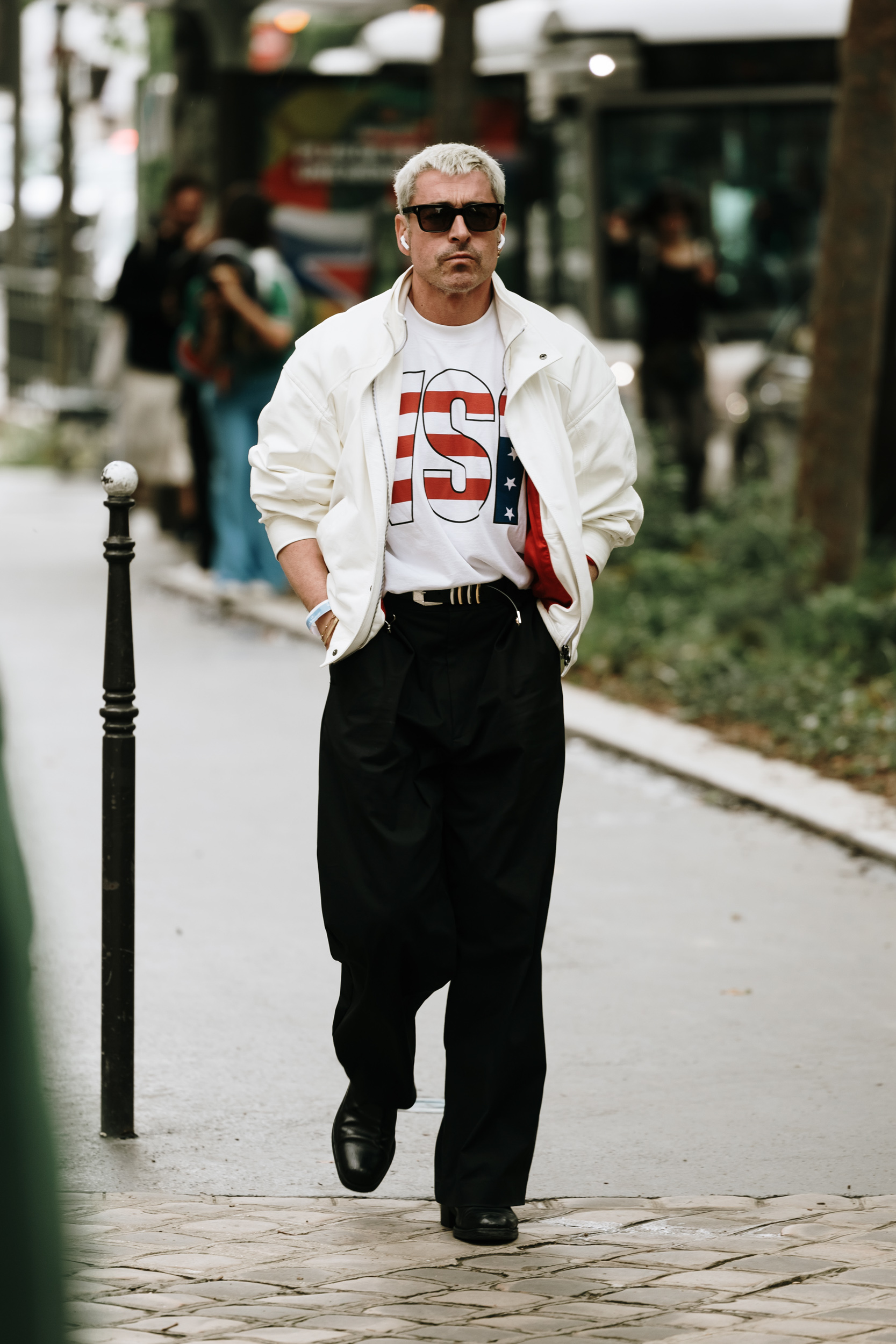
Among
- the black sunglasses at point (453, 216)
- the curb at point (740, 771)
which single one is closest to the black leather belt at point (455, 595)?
the black sunglasses at point (453, 216)

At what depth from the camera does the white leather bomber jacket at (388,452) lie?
13.8 ft

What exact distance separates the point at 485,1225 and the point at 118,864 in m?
1.17

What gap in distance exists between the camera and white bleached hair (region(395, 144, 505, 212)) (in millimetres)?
4277

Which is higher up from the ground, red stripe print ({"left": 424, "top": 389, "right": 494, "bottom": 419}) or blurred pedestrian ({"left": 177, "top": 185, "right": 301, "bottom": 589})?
red stripe print ({"left": 424, "top": 389, "right": 494, "bottom": 419})

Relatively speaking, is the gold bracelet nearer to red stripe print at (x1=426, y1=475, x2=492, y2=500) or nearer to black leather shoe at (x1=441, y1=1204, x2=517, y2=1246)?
red stripe print at (x1=426, y1=475, x2=492, y2=500)

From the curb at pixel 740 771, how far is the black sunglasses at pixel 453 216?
150 inches

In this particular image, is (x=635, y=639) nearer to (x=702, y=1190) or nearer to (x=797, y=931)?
(x=797, y=931)

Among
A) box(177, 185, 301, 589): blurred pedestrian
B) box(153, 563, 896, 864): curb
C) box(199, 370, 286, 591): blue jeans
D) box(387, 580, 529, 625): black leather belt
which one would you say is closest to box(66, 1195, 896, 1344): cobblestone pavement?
box(387, 580, 529, 625): black leather belt

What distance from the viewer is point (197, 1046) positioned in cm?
568

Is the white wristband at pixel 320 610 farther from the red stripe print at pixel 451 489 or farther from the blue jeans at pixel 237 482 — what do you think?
the blue jeans at pixel 237 482

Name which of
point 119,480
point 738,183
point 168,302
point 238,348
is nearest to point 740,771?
point 119,480

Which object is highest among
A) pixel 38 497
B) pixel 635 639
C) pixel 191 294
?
pixel 191 294

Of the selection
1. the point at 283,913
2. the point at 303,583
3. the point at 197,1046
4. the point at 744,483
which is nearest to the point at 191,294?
the point at 744,483

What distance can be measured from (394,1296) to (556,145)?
1678cm
